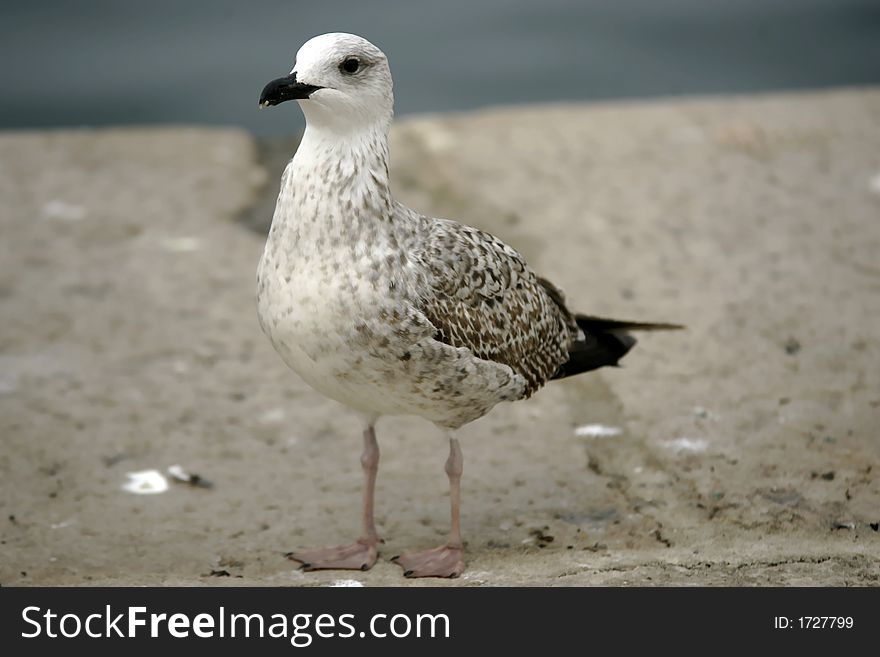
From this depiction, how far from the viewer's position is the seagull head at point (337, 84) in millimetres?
3873

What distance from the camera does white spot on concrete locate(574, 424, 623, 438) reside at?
5.31 metres

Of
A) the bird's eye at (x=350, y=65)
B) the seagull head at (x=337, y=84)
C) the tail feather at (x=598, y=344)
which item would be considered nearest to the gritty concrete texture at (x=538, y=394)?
the tail feather at (x=598, y=344)

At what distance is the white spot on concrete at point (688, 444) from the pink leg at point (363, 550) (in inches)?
51.3

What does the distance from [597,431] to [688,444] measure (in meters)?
0.38

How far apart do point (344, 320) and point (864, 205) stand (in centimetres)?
404

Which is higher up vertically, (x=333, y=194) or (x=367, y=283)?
(x=333, y=194)

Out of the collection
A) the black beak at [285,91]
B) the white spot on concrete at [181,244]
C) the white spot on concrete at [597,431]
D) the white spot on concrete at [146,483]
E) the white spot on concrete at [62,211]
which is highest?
the white spot on concrete at [62,211]

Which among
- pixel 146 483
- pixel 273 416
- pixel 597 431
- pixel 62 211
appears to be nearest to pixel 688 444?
pixel 597 431

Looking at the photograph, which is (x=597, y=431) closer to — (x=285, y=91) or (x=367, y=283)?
(x=367, y=283)

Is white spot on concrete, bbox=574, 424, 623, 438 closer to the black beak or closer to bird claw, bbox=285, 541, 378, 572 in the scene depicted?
bird claw, bbox=285, 541, 378, 572

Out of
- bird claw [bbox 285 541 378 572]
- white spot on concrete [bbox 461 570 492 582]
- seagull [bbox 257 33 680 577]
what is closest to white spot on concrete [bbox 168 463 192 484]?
bird claw [bbox 285 541 378 572]

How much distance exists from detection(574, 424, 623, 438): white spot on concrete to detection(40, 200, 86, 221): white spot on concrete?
10.4ft

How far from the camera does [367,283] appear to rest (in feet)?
13.0

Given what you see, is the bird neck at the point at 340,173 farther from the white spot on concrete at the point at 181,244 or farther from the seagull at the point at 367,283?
the white spot on concrete at the point at 181,244
